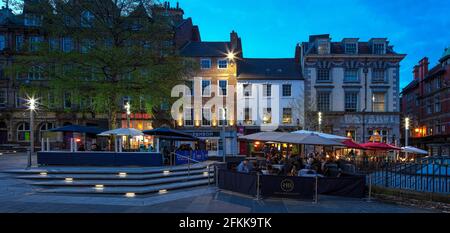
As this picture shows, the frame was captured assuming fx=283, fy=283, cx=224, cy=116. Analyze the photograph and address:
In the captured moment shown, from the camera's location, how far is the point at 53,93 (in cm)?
1741

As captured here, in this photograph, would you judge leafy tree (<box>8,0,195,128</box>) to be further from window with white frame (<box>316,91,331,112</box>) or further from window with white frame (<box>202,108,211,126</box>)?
window with white frame (<box>316,91,331,112</box>)

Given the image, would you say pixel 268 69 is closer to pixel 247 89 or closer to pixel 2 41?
pixel 247 89

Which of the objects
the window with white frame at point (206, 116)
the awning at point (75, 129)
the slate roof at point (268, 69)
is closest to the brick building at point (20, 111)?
the window with white frame at point (206, 116)

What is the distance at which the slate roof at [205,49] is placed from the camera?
119ft

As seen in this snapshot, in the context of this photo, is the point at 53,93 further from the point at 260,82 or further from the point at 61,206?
the point at 260,82

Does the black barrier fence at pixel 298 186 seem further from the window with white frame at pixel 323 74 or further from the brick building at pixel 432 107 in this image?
the brick building at pixel 432 107

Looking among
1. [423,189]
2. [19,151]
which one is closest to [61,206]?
[423,189]

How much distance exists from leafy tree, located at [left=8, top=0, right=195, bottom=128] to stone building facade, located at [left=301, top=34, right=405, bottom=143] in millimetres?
22498

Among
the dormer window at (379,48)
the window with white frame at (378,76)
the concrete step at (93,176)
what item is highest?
the dormer window at (379,48)

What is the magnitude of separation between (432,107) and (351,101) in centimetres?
1758

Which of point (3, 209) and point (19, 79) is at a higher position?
point (19, 79)

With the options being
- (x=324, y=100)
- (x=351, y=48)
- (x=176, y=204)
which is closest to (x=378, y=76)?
(x=351, y=48)

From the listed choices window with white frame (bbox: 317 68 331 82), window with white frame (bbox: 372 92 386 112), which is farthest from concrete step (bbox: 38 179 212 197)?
window with white frame (bbox: 372 92 386 112)

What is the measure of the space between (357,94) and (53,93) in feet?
108
